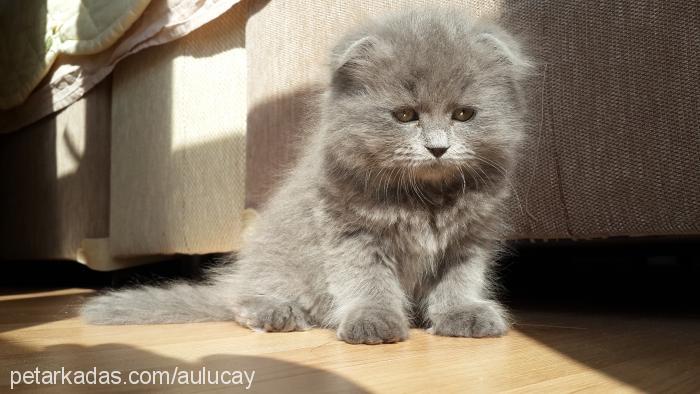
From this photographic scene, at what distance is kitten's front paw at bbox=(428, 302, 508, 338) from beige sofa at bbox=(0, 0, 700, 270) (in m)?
0.30

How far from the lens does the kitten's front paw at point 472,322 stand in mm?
1238

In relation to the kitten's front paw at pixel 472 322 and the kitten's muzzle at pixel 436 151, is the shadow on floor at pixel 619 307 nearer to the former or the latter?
the kitten's front paw at pixel 472 322

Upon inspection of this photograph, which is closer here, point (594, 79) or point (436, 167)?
point (436, 167)

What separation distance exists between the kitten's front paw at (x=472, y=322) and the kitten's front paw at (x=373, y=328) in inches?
3.6

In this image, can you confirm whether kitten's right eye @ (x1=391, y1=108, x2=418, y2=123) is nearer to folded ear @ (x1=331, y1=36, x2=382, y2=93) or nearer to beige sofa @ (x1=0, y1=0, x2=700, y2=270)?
folded ear @ (x1=331, y1=36, x2=382, y2=93)

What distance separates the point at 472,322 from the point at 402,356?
0.24 m

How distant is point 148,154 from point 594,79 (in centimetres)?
155

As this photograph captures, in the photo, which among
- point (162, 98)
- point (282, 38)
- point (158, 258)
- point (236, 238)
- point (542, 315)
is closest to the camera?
point (542, 315)

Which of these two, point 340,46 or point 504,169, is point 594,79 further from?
point 340,46

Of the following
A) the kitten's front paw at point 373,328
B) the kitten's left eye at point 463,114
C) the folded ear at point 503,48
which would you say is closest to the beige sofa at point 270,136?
the folded ear at point 503,48

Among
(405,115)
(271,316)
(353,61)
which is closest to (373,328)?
(271,316)

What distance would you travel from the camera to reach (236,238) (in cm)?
208

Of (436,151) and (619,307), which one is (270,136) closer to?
(436,151)

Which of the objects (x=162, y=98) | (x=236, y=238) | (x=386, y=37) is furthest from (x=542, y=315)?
(x=162, y=98)
